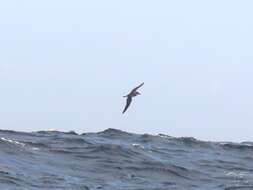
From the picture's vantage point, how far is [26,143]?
24.9m

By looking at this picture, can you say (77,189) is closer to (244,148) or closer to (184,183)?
(184,183)

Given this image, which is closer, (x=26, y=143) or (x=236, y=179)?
(x=236, y=179)

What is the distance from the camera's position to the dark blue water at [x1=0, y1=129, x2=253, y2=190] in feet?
64.9

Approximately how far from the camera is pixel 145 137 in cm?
3125

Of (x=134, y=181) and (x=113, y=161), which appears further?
(x=113, y=161)

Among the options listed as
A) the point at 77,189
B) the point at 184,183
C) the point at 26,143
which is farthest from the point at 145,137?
the point at 77,189

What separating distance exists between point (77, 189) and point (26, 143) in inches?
264

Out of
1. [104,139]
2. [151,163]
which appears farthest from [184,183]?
[104,139]

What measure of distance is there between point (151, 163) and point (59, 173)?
3.92 meters

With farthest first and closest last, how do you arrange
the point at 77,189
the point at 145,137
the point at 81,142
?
the point at 145,137 < the point at 81,142 < the point at 77,189

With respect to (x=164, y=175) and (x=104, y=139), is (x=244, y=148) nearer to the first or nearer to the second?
(x=104, y=139)

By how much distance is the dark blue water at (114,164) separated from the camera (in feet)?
64.9

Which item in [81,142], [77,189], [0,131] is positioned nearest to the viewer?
[77,189]

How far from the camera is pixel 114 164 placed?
889 inches
